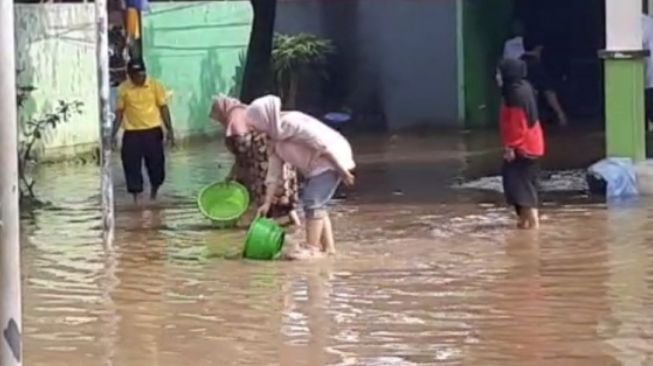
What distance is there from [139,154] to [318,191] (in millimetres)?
5127

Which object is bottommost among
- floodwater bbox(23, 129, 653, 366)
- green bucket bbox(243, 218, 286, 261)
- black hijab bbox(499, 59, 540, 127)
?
floodwater bbox(23, 129, 653, 366)

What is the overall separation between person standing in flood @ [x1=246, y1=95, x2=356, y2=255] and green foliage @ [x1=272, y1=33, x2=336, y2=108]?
1523 centimetres

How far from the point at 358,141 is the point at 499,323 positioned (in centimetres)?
1579

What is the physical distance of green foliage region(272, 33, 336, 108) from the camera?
91.2ft

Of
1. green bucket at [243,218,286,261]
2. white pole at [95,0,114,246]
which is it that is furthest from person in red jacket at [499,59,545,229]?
white pole at [95,0,114,246]

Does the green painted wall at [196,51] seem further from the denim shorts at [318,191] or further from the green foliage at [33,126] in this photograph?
the denim shorts at [318,191]

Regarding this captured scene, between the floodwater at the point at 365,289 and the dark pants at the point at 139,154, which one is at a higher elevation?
the dark pants at the point at 139,154

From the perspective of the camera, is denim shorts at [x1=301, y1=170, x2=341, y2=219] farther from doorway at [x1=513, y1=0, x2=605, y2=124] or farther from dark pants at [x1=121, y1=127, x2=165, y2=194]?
doorway at [x1=513, y1=0, x2=605, y2=124]

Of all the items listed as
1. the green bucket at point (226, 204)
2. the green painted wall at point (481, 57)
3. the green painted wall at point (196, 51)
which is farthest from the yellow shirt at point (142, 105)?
the green painted wall at point (481, 57)

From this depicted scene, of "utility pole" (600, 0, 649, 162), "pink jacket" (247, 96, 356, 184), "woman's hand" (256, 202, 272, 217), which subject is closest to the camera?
"pink jacket" (247, 96, 356, 184)

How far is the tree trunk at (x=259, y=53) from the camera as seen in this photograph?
23.9m

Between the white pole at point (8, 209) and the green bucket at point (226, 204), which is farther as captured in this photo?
the green bucket at point (226, 204)

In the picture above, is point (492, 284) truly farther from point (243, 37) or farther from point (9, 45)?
point (243, 37)

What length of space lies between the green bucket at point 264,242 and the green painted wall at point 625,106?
16.2ft
